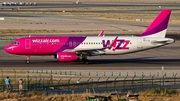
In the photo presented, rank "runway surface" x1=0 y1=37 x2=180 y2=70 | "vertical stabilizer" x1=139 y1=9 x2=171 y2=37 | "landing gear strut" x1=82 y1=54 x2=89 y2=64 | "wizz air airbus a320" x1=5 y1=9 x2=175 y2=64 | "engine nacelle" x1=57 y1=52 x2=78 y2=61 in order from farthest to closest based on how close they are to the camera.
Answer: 1. "vertical stabilizer" x1=139 y1=9 x2=171 y2=37
2. "landing gear strut" x1=82 y1=54 x2=89 y2=64
3. "wizz air airbus a320" x1=5 y1=9 x2=175 y2=64
4. "engine nacelle" x1=57 y1=52 x2=78 y2=61
5. "runway surface" x1=0 y1=37 x2=180 y2=70

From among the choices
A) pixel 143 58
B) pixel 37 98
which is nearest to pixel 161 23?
pixel 143 58

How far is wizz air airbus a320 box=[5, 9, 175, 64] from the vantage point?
69125 millimetres

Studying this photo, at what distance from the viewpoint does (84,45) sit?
229ft

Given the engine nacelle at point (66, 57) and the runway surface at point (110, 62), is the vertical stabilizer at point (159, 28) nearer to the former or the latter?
the runway surface at point (110, 62)

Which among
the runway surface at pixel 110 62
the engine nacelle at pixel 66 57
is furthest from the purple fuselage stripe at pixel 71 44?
the runway surface at pixel 110 62

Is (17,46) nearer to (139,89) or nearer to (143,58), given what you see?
(143,58)

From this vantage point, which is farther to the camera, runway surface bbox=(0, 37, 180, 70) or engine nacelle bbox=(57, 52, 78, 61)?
engine nacelle bbox=(57, 52, 78, 61)

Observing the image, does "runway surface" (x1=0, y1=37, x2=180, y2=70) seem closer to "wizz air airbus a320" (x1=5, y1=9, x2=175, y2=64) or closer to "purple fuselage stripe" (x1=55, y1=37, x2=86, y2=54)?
"wizz air airbus a320" (x1=5, y1=9, x2=175, y2=64)

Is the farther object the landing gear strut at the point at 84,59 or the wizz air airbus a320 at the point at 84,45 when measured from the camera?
the landing gear strut at the point at 84,59

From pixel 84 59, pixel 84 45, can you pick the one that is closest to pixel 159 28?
pixel 84 45

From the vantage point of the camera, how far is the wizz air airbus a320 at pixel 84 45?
69.1 meters

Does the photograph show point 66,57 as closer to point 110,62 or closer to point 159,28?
point 110,62

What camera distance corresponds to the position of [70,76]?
58.7 metres

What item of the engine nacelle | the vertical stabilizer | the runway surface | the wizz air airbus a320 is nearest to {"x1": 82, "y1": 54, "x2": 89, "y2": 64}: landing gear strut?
the wizz air airbus a320
